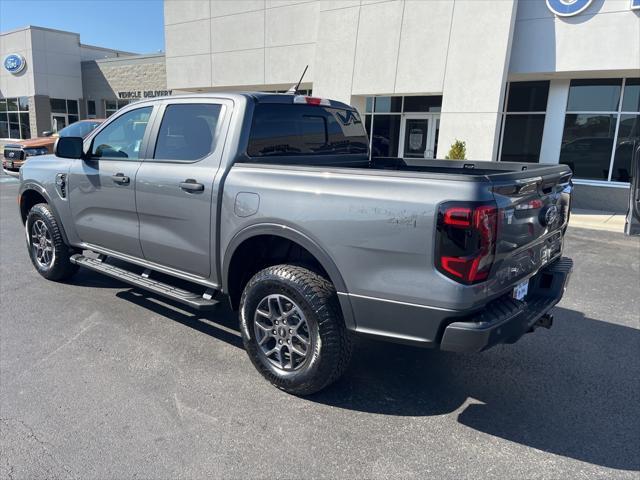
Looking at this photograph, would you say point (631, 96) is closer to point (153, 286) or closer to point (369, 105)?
point (369, 105)

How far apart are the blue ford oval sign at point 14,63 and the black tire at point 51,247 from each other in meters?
29.5

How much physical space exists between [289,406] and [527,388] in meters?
1.73

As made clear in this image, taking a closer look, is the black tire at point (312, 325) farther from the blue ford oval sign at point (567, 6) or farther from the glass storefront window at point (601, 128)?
the glass storefront window at point (601, 128)

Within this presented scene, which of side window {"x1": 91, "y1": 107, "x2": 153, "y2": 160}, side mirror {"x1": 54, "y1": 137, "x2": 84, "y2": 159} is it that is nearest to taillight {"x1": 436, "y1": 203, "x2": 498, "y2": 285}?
side window {"x1": 91, "y1": 107, "x2": 153, "y2": 160}

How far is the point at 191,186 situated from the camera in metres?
3.71

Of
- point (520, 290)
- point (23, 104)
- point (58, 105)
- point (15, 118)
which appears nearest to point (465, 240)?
point (520, 290)

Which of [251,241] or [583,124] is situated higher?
[583,124]

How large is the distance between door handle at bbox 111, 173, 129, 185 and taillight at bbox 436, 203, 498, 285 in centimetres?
293

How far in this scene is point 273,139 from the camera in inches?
154

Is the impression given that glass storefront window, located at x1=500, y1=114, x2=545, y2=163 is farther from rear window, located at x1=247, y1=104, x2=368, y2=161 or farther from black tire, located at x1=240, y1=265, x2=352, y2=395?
black tire, located at x1=240, y1=265, x2=352, y2=395

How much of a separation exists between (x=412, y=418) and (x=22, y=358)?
3.02 metres

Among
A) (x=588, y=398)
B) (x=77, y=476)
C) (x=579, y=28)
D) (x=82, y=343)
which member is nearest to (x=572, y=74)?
(x=579, y=28)

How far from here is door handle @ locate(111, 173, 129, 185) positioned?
14.1 ft

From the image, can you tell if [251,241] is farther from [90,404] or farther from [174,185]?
[90,404]
